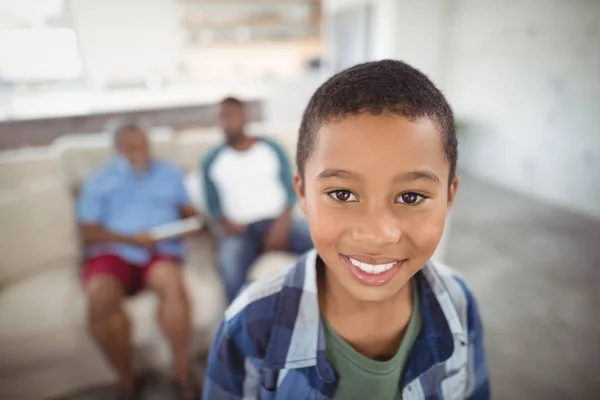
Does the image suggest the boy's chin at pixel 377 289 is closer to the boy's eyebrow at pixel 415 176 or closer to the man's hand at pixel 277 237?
the boy's eyebrow at pixel 415 176

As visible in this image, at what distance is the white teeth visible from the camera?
51 cm

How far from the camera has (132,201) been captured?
1.76 m

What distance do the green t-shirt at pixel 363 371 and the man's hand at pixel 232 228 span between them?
3.95ft

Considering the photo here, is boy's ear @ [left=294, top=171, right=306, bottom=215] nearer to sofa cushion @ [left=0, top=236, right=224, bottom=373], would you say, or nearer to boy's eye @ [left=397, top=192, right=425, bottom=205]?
boy's eye @ [left=397, top=192, right=425, bottom=205]

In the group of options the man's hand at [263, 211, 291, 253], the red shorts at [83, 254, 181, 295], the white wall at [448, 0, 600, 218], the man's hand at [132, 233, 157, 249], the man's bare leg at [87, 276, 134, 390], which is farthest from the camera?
the white wall at [448, 0, 600, 218]

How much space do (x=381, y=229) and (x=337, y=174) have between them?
0.26 ft

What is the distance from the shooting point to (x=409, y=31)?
434 cm

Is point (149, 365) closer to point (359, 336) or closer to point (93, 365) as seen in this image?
point (93, 365)

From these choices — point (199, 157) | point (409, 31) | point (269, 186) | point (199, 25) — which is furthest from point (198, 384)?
point (199, 25)

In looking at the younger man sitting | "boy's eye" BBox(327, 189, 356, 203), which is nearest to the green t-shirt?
"boy's eye" BBox(327, 189, 356, 203)

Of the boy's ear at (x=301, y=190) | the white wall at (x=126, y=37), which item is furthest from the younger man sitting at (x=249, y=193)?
the white wall at (x=126, y=37)

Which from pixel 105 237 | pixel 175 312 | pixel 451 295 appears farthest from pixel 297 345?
pixel 105 237

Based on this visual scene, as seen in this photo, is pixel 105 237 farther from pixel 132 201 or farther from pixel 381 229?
pixel 381 229

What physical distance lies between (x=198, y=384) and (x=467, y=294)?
4.09 ft
